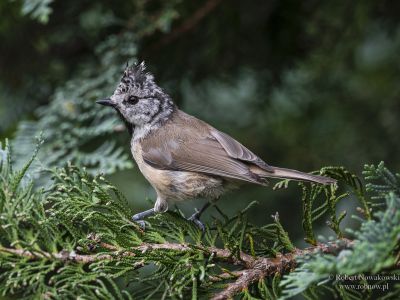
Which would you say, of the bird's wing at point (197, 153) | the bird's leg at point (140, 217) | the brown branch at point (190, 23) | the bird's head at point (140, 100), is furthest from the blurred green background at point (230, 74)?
the bird's leg at point (140, 217)

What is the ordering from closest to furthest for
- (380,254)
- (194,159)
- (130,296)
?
(380,254), (130,296), (194,159)

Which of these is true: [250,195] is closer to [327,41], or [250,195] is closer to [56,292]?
[327,41]

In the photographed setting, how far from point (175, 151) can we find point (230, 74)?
1316mm

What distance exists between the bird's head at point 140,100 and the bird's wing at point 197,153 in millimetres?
190

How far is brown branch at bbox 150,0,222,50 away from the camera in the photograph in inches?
182

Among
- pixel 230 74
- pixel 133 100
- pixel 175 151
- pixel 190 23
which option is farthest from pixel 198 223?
pixel 230 74

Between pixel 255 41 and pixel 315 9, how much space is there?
55cm

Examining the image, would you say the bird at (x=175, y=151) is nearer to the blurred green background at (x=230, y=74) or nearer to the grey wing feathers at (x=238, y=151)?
the grey wing feathers at (x=238, y=151)

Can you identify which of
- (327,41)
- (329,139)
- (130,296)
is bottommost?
(130,296)

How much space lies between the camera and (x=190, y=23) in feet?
15.3

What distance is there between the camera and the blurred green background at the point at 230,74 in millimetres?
4477

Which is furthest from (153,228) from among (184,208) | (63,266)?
(184,208)

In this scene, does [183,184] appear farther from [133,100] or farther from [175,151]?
[133,100]

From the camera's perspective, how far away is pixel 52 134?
4297mm
